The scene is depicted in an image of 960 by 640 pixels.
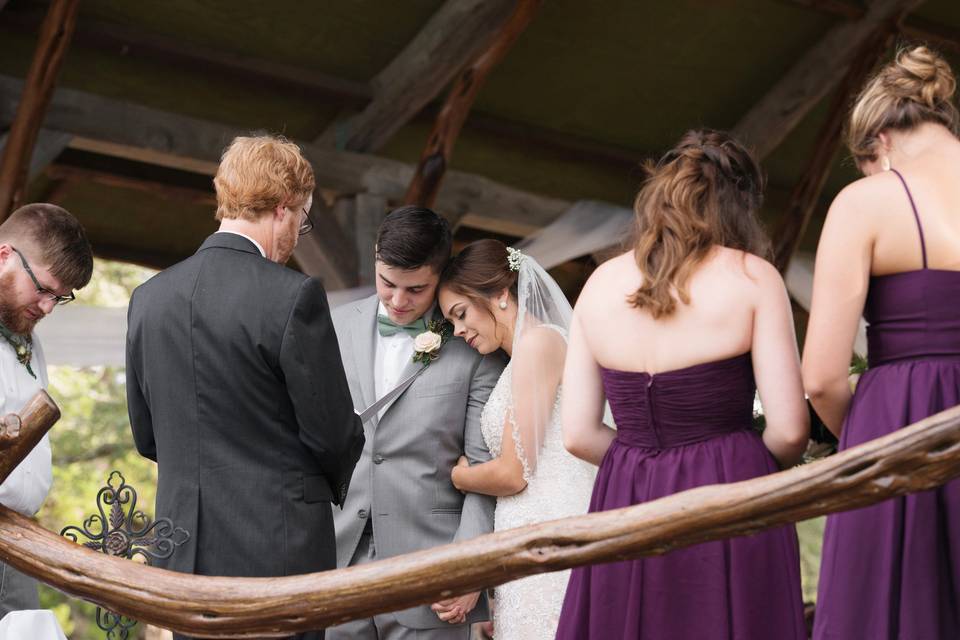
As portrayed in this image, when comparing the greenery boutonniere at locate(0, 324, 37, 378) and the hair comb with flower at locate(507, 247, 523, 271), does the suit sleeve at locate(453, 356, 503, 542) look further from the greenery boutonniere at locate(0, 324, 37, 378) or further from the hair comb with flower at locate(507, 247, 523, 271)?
the greenery boutonniere at locate(0, 324, 37, 378)

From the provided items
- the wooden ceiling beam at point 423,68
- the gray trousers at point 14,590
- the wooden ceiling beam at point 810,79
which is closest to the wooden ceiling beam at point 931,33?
the wooden ceiling beam at point 810,79

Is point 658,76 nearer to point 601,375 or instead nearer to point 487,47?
point 487,47

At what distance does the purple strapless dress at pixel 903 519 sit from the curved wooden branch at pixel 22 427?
1.73 meters

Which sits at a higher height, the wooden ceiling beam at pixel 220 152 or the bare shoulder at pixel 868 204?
the wooden ceiling beam at pixel 220 152

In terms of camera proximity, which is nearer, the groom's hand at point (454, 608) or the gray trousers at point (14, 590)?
the gray trousers at point (14, 590)

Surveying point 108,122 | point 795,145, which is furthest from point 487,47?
point 795,145

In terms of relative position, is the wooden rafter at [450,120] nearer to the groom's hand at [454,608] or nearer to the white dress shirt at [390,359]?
the white dress shirt at [390,359]

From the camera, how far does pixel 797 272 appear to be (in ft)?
27.6

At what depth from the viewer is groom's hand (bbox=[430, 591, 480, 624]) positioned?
136 inches

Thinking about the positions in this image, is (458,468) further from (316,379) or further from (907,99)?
(907,99)

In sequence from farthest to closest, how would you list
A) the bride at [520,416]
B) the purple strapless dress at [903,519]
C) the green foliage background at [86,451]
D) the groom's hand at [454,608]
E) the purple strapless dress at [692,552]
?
the green foliage background at [86,451] < the bride at [520,416] < the groom's hand at [454,608] < the purple strapless dress at [692,552] < the purple strapless dress at [903,519]

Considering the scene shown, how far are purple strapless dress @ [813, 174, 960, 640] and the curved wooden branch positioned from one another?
1727 mm

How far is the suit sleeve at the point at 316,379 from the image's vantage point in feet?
9.27

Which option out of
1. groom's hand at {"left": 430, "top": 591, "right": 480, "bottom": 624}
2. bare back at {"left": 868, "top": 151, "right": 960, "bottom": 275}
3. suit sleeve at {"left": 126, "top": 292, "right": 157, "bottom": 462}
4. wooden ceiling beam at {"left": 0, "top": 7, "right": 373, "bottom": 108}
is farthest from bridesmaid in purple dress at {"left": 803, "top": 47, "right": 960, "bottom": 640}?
wooden ceiling beam at {"left": 0, "top": 7, "right": 373, "bottom": 108}
